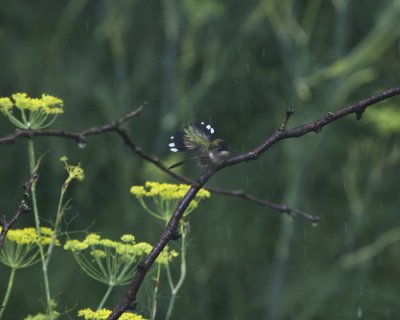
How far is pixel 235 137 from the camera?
14.0ft

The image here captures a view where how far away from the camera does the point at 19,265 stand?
3.69 feet

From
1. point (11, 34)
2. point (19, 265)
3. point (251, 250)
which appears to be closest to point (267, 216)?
point (251, 250)

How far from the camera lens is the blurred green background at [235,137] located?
3.80 metres

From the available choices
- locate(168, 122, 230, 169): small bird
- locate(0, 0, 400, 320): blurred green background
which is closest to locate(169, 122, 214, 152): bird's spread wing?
locate(168, 122, 230, 169): small bird

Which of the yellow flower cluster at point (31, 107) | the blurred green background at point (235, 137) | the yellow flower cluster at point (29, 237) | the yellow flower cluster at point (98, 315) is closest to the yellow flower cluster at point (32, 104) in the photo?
the yellow flower cluster at point (31, 107)

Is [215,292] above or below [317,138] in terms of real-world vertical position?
below

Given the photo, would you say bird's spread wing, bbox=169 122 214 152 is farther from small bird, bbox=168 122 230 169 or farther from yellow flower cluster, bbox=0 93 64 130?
yellow flower cluster, bbox=0 93 64 130

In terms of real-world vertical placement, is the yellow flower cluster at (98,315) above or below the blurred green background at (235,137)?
below

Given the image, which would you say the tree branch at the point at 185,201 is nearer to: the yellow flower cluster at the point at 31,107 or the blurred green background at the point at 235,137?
the yellow flower cluster at the point at 31,107

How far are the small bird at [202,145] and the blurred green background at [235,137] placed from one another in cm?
250

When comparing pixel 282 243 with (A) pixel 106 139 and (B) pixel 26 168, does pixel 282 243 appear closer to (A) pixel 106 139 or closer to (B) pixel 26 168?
(A) pixel 106 139

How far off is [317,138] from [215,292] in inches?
39.4

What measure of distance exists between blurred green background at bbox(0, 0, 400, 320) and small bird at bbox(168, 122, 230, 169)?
250cm

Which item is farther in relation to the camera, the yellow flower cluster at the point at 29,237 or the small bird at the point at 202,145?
the yellow flower cluster at the point at 29,237
